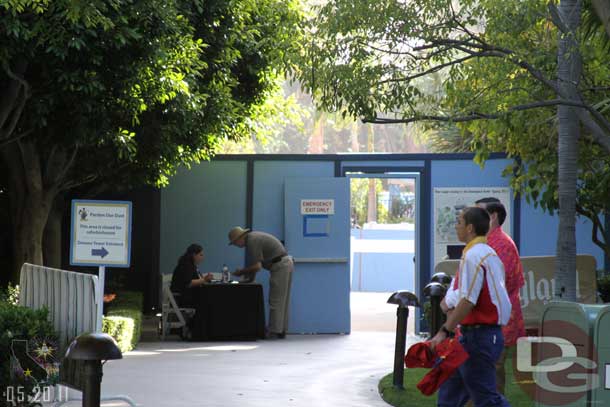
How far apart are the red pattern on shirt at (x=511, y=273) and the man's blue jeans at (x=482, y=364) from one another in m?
1.37

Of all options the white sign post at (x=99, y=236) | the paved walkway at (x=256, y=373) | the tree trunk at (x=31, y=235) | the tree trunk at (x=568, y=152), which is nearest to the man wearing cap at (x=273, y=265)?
the paved walkway at (x=256, y=373)

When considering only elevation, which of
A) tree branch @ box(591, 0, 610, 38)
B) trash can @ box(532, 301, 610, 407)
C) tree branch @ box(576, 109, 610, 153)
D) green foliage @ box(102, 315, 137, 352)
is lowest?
green foliage @ box(102, 315, 137, 352)

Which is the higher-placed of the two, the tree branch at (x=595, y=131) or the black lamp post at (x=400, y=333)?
the tree branch at (x=595, y=131)

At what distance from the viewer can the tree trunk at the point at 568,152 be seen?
396 inches

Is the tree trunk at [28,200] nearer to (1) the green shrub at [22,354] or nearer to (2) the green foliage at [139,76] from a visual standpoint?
(2) the green foliage at [139,76]

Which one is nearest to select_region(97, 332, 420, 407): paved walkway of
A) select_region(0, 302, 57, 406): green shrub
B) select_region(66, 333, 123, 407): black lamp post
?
select_region(0, 302, 57, 406): green shrub

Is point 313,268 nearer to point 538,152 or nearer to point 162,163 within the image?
point 162,163

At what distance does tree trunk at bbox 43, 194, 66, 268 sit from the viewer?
57.8 feet

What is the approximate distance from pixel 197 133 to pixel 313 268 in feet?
10.7

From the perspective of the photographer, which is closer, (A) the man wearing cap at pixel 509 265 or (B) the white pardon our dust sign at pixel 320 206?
(A) the man wearing cap at pixel 509 265

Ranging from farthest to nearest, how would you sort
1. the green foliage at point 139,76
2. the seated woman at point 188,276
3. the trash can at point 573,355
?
the seated woman at point 188,276 < the green foliage at point 139,76 < the trash can at point 573,355

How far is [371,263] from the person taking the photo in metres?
35.9

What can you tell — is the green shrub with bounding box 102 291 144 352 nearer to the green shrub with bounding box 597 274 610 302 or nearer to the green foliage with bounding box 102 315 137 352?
the green foliage with bounding box 102 315 137 352

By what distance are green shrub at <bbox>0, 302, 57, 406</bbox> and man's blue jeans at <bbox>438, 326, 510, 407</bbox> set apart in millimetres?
3430
